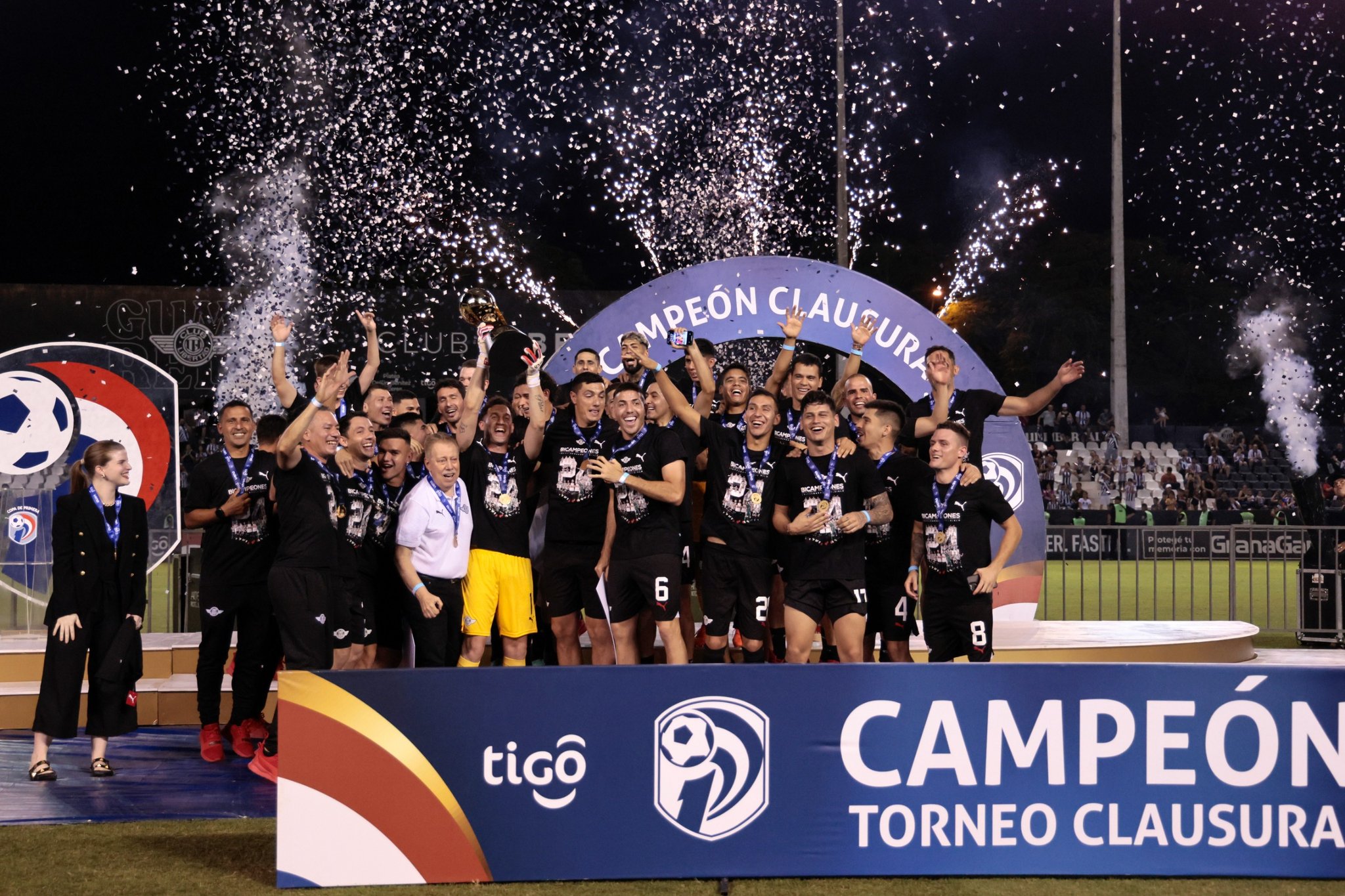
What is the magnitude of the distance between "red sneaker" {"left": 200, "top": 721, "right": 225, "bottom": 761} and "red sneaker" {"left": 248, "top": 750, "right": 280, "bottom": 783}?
389mm

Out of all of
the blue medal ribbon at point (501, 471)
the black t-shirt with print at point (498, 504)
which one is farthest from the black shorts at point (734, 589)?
the blue medal ribbon at point (501, 471)

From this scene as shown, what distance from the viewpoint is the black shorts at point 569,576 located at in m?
7.42

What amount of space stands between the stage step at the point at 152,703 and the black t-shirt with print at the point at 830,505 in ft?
13.7

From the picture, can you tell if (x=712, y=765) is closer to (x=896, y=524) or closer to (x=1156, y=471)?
(x=896, y=524)

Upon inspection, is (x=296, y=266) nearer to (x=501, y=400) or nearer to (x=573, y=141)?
(x=573, y=141)

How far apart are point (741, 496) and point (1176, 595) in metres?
11.4

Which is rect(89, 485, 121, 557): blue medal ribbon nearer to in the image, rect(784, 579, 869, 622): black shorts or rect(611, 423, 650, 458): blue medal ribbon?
rect(611, 423, 650, 458): blue medal ribbon

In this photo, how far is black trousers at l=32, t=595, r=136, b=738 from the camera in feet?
23.5

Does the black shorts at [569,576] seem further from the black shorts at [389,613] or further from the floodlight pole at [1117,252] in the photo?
the floodlight pole at [1117,252]

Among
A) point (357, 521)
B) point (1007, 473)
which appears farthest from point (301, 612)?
point (1007, 473)

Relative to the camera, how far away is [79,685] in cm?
726

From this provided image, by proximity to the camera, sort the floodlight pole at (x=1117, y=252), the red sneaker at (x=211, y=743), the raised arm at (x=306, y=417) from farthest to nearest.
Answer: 1. the floodlight pole at (x=1117, y=252)
2. the red sneaker at (x=211, y=743)
3. the raised arm at (x=306, y=417)

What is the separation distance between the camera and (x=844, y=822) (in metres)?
5.16

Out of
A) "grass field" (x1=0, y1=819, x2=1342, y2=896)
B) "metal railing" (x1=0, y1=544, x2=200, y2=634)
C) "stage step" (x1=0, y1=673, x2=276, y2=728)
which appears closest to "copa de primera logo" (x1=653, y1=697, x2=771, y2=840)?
"grass field" (x1=0, y1=819, x2=1342, y2=896)
